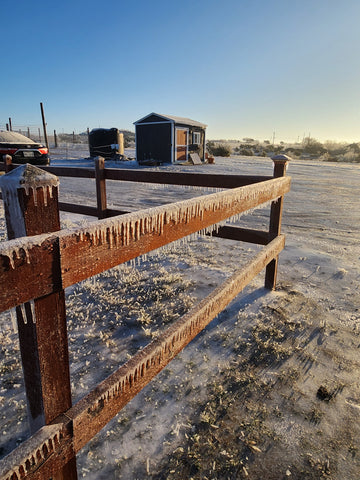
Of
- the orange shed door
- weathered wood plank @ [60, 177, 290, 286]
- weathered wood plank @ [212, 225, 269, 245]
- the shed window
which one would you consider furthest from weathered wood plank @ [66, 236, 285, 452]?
the shed window

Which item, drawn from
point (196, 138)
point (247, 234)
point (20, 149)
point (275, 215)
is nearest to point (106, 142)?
point (196, 138)

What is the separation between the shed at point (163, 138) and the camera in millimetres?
20969

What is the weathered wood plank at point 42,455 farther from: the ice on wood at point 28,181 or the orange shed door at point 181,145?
the orange shed door at point 181,145

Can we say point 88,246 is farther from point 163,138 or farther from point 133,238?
point 163,138

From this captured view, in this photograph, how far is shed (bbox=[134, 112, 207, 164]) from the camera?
826 inches

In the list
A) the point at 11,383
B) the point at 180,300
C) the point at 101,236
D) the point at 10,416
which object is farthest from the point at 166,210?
the point at 180,300

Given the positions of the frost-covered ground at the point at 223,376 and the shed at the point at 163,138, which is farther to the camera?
the shed at the point at 163,138

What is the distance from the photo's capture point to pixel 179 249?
5121mm

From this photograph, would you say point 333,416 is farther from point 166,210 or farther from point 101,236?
point 101,236

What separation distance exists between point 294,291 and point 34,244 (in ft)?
11.8

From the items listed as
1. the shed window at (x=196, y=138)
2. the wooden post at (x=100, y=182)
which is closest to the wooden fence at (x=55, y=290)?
the wooden post at (x=100, y=182)

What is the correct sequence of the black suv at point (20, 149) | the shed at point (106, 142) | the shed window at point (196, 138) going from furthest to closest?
the shed window at point (196, 138)
the shed at point (106, 142)
the black suv at point (20, 149)

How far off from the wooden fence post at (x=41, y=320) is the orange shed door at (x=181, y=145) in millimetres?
21730

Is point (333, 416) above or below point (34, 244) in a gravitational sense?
below
